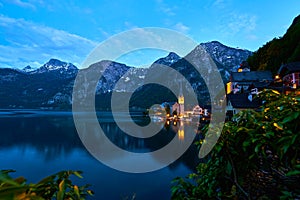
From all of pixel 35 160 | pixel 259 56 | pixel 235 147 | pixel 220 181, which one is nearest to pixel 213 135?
pixel 235 147

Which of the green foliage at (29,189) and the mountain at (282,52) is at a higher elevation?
the mountain at (282,52)

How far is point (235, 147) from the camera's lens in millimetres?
2027

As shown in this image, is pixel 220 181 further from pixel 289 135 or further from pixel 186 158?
pixel 186 158

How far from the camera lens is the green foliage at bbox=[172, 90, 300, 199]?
65.5 inches

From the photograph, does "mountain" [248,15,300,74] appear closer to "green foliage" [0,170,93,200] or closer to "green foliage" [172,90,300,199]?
"green foliage" [172,90,300,199]

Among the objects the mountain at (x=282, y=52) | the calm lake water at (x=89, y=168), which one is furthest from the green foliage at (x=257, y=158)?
the mountain at (x=282, y=52)

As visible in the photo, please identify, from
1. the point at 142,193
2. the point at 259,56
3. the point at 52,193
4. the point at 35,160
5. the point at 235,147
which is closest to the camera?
the point at 52,193

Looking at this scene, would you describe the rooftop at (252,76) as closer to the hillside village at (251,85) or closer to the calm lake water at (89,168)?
the hillside village at (251,85)

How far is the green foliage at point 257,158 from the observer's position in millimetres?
1663

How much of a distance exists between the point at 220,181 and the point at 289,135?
3.30 ft

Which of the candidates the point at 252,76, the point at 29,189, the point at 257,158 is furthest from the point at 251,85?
the point at 29,189

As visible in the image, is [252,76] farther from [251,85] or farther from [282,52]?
[251,85]

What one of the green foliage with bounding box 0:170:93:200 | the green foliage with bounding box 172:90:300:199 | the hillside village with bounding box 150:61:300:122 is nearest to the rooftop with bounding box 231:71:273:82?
the hillside village with bounding box 150:61:300:122

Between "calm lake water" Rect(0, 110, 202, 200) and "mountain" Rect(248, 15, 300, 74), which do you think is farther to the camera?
"mountain" Rect(248, 15, 300, 74)
